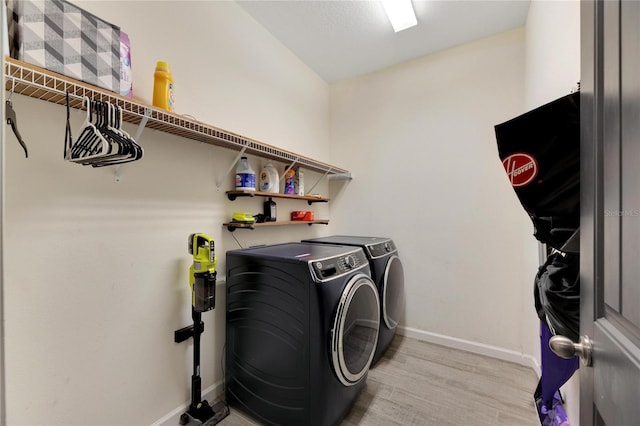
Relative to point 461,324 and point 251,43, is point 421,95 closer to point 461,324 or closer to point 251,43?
point 251,43

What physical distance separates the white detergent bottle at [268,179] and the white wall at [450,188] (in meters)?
1.13

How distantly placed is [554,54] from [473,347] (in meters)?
2.24

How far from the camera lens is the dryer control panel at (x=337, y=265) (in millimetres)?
1408

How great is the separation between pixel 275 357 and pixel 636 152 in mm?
1582

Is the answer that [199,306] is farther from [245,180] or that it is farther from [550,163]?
[550,163]

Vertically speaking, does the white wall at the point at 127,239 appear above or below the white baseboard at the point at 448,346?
above

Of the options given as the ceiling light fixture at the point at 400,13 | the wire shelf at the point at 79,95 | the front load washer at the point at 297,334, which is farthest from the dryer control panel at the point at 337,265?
the ceiling light fixture at the point at 400,13

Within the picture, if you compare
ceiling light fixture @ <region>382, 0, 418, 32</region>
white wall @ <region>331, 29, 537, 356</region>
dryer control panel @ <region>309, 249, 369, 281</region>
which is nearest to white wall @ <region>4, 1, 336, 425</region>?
dryer control panel @ <region>309, 249, 369, 281</region>

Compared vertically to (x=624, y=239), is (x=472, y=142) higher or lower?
higher

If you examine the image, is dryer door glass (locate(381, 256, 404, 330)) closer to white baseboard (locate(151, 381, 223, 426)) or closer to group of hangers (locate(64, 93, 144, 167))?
white baseboard (locate(151, 381, 223, 426))

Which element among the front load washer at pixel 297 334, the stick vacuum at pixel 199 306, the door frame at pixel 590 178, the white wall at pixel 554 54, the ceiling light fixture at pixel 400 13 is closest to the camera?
the door frame at pixel 590 178

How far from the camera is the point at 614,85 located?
0.53 metres

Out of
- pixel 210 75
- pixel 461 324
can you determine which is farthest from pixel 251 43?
pixel 461 324

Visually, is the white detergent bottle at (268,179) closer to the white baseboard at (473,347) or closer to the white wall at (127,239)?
the white wall at (127,239)
